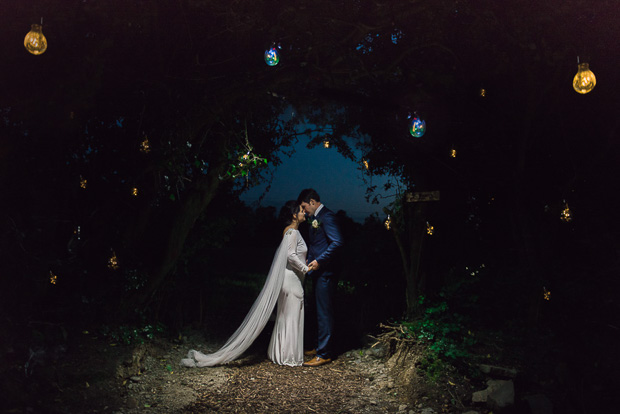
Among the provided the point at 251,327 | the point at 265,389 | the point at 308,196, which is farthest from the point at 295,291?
the point at 265,389

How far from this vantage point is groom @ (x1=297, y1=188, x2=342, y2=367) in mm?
6145

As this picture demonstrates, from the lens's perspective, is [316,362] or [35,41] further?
[316,362]

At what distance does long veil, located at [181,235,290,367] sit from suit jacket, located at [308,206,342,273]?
1.43 feet

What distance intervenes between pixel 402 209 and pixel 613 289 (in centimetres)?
294

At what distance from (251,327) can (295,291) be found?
766 millimetres

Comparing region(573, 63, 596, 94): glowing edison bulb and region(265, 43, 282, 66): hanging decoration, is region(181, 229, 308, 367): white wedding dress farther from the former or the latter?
region(573, 63, 596, 94): glowing edison bulb

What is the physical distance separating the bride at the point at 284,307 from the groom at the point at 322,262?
0.15 m

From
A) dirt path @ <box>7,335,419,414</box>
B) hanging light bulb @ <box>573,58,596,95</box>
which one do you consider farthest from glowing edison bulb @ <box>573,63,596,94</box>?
dirt path @ <box>7,335,419,414</box>

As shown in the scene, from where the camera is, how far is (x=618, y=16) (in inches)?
187

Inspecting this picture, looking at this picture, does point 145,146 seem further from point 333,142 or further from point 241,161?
point 333,142

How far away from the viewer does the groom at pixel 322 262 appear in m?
6.14

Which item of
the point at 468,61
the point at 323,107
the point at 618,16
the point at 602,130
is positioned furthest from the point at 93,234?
the point at 618,16

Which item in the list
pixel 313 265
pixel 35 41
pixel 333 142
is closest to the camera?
pixel 35 41

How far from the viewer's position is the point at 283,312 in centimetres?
630
